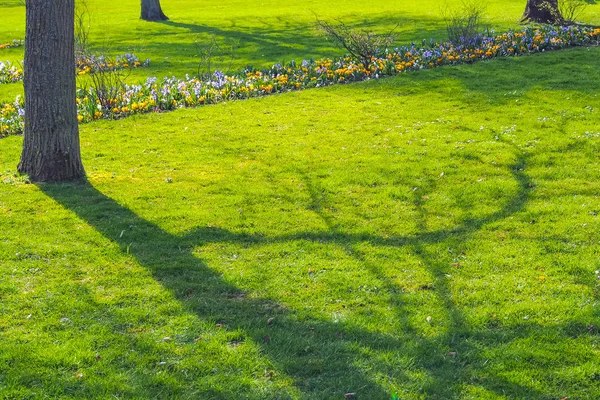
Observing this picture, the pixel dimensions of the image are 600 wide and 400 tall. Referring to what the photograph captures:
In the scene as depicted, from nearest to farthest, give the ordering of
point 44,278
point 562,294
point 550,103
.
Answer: point 562,294, point 44,278, point 550,103

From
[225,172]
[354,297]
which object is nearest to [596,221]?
[354,297]

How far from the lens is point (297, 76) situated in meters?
14.4

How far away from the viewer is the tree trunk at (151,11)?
26438 mm

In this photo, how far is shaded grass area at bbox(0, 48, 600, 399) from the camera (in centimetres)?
477

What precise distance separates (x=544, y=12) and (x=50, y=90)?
16098 mm

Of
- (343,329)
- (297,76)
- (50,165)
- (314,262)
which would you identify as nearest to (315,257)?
(314,262)

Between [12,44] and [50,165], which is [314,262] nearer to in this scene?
[50,165]

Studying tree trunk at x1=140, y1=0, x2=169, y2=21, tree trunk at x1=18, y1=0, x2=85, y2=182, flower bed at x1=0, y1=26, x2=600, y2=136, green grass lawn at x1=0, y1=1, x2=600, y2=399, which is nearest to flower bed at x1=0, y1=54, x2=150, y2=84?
flower bed at x1=0, y1=26, x2=600, y2=136

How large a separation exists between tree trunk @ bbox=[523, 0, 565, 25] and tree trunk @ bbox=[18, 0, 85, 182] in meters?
14.4

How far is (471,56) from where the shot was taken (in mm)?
15195

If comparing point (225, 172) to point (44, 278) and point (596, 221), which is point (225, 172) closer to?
point (44, 278)

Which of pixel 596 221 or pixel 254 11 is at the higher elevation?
pixel 254 11

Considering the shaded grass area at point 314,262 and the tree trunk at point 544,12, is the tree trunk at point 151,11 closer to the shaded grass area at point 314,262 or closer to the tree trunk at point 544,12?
the tree trunk at point 544,12

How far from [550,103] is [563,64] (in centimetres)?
323
